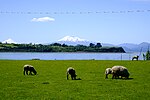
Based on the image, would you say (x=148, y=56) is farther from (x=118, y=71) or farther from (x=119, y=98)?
(x=119, y=98)

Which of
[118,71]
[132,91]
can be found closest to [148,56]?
[118,71]

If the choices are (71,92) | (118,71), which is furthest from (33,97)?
(118,71)

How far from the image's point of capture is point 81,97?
2100cm

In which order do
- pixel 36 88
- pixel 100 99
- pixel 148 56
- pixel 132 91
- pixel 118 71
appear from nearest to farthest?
pixel 100 99 → pixel 132 91 → pixel 36 88 → pixel 118 71 → pixel 148 56

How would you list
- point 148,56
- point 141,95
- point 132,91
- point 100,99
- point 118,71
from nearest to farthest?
1. point 100,99
2. point 141,95
3. point 132,91
4. point 118,71
5. point 148,56

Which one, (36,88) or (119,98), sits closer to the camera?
(119,98)

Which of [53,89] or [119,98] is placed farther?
[53,89]

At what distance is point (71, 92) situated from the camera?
23375 mm

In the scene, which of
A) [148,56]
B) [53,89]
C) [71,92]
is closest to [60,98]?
[71,92]

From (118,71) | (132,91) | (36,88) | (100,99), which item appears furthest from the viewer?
(118,71)

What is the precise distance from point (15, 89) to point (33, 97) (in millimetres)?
4378

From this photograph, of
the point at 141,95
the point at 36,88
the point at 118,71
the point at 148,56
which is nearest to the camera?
the point at 141,95

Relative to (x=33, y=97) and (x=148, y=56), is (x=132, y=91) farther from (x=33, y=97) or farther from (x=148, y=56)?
(x=148, y=56)

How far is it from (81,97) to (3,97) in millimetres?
4705
